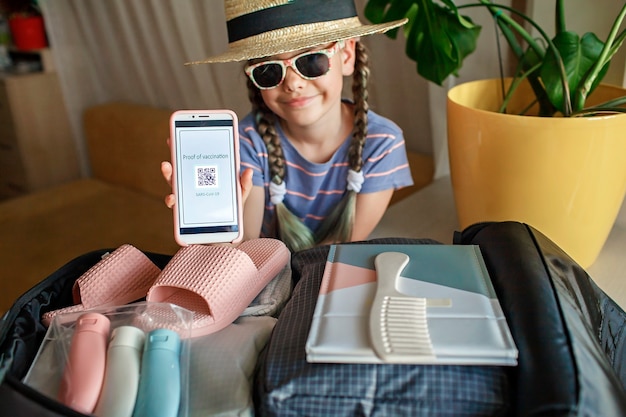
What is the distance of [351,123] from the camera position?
858mm

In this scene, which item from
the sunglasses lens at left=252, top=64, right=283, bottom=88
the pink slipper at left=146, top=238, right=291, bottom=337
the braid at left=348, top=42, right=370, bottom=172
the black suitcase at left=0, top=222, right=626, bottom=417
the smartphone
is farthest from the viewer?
the braid at left=348, top=42, right=370, bottom=172

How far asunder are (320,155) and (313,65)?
19 cm

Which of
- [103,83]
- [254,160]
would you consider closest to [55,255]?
[103,83]

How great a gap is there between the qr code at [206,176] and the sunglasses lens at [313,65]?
0.18 m

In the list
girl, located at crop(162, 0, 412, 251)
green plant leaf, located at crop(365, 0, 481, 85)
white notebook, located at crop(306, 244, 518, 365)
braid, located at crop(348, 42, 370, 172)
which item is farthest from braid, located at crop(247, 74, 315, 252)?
white notebook, located at crop(306, 244, 518, 365)

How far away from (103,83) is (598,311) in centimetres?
191

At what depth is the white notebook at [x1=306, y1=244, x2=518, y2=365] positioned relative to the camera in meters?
0.37

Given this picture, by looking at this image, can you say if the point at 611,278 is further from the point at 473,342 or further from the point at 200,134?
the point at 200,134

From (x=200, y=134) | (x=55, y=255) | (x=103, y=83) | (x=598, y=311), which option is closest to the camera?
(x=598, y=311)

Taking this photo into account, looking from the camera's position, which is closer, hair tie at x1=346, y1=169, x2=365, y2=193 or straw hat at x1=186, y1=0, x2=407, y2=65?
straw hat at x1=186, y1=0, x2=407, y2=65

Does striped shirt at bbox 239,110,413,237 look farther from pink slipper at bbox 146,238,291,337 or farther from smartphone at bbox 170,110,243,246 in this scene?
pink slipper at bbox 146,238,291,337

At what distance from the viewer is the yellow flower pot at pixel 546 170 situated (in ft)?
2.01

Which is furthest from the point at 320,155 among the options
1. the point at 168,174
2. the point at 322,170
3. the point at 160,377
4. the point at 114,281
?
the point at 160,377

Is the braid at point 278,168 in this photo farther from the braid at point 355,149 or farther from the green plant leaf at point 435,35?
the green plant leaf at point 435,35
